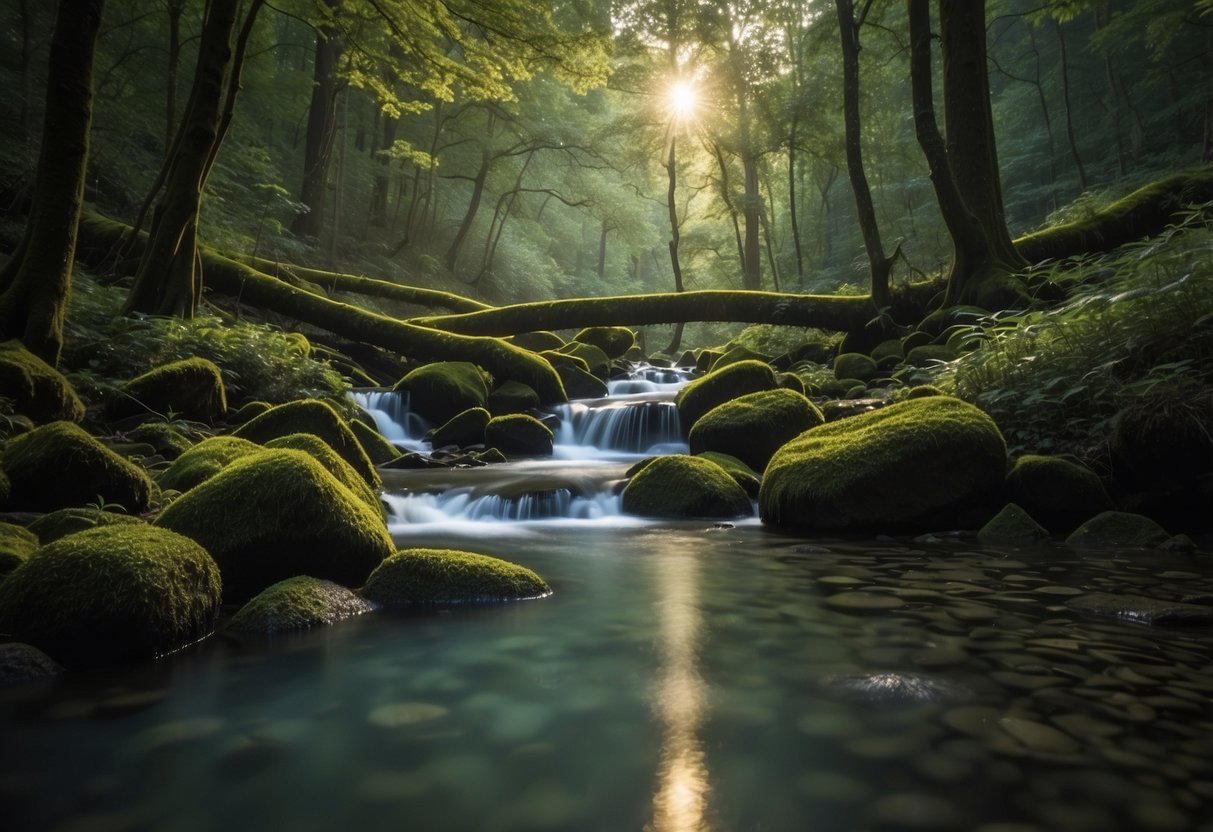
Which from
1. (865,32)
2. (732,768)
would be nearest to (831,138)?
(865,32)

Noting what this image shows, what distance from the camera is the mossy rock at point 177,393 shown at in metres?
7.65

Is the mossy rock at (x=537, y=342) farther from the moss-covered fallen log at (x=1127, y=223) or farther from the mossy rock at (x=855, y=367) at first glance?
the moss-covered fallen log at (x=1127, y=223)

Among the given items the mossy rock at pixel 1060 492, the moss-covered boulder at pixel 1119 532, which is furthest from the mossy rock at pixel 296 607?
the mossy rock at pixel 1060 492

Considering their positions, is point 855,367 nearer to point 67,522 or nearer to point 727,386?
point 727,386

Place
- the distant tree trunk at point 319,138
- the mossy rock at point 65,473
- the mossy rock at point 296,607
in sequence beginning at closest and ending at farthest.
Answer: the mossy rock at point 296,607
the mossy rock at point 65,473
the distant tree trunk at point 319,138

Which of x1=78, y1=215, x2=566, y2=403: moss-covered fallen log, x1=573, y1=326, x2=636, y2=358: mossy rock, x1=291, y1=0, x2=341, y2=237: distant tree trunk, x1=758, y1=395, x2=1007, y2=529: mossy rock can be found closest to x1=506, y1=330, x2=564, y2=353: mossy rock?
x1=573, y1=326, x2=636, y2=358: mossy rock

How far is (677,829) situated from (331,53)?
24196 mm

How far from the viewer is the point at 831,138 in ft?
74.6

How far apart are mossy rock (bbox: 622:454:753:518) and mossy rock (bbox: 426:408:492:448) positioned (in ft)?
14.8

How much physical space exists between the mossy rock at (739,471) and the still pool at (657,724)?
3483mm

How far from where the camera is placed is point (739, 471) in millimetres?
7840

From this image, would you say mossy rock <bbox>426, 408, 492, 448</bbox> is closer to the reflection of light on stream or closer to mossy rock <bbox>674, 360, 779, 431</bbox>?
mossy rock <bbox>674, 360, 779, 431</bbox>

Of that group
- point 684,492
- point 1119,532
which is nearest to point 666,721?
point 1119,532

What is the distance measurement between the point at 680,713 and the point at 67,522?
3598 mm
